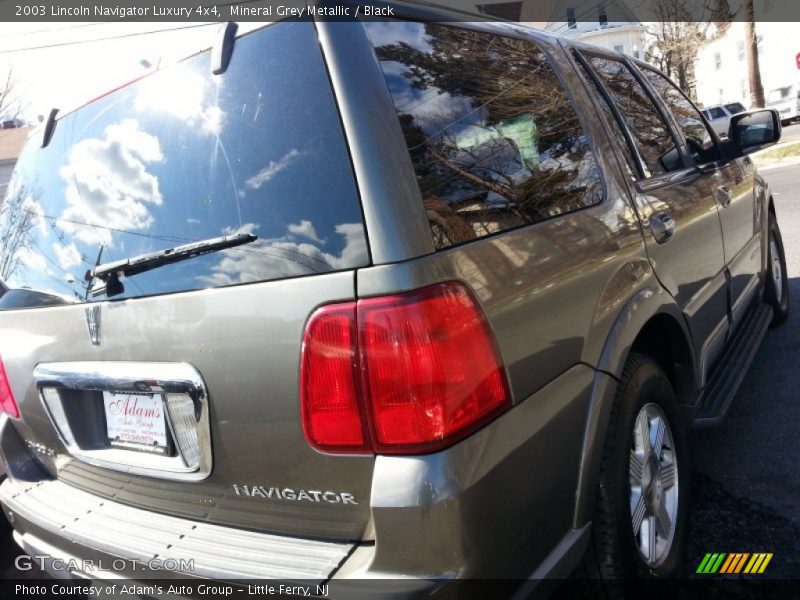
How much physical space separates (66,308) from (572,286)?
1578 mm

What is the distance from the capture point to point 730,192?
3564mm

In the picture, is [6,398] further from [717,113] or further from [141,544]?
[717,113]

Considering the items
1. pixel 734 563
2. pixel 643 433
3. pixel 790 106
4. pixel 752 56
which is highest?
pixel 752 56

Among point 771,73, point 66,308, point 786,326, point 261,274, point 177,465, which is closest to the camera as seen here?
point 261,274

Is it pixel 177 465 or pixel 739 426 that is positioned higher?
pixel 177 465

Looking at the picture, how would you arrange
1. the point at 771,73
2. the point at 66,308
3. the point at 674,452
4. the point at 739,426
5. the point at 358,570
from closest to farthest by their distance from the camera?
the point at 358,570 < the point at 66,308 < the point at 674,452 < the point at 739,426 < the point at 771,73

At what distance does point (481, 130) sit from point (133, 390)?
48.8 inches

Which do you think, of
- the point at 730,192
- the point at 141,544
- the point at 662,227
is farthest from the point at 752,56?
the point at 141,544

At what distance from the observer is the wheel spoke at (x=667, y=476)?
241cm

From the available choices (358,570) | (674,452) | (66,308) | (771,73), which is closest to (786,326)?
(674,452)

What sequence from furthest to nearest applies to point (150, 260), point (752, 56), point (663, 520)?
point (752, 56)
point (663, 520)
point (150, 260)

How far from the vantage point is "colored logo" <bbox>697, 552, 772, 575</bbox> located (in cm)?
239

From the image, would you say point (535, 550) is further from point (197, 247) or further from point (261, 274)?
point (197, 247)

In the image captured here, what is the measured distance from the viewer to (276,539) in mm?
1658
